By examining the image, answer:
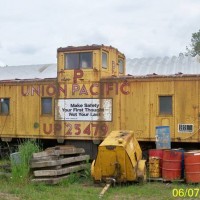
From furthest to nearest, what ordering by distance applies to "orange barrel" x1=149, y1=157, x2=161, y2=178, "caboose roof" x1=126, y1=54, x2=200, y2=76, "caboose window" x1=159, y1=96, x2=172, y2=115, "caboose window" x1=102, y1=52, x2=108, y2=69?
1. "caboose roof" x1=126, y1=54, x2=200, y2=76
2. "caboose window" x1=102, y1=52, x2=108, y2=69
3. "caboose window" x1=159, y1=96, x2=172, y2=115
4. "orange barrel" x1=149, y1=157, x2=161, y2=178

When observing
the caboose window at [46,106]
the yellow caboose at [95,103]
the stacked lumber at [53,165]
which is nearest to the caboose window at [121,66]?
the yellow caboose at [95,103]

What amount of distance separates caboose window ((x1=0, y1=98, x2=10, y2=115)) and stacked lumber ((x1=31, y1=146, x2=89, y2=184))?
15.1ft

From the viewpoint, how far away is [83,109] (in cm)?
1439

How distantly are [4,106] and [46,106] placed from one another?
80.4 inches

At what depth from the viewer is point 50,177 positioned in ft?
36.8

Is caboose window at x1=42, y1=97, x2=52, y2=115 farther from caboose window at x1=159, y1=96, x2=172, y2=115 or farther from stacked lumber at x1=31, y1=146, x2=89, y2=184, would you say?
caboose window at x1=159, y1=96, x2=172, y2=115

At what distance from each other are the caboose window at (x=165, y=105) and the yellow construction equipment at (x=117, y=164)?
3.00 m

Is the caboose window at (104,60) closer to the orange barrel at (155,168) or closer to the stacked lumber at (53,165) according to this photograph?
the stacked lumber at (53,165)

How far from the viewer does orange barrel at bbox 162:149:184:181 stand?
442 inches
